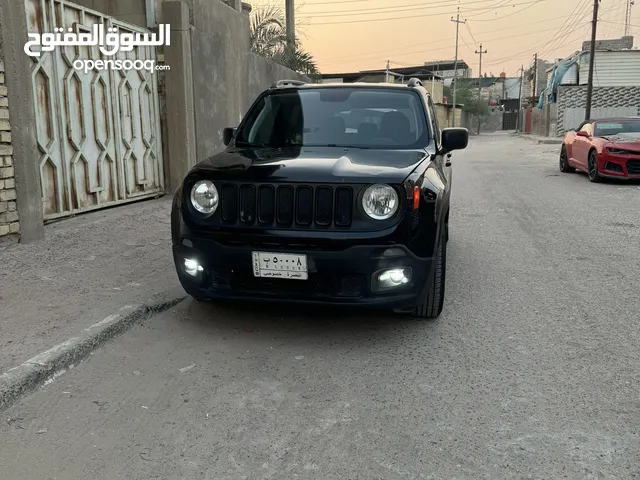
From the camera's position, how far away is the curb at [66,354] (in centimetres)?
322

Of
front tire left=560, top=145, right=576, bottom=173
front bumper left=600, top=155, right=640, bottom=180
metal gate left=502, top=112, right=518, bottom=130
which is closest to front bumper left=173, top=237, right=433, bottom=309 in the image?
front bumper left=600, top=155, right=640, bottom=180

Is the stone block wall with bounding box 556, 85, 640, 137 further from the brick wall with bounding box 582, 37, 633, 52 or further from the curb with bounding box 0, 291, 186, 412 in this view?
the curb with bounding box 0, 291, 186, 412

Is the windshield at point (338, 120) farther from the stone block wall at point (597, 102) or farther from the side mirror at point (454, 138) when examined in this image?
the stone block wall at point (597, 102)

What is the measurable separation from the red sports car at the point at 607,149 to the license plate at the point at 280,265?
34.8 ft

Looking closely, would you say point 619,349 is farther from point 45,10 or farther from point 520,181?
point 520,181

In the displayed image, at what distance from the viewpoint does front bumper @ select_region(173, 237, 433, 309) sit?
3.76 m

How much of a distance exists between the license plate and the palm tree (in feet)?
50.1

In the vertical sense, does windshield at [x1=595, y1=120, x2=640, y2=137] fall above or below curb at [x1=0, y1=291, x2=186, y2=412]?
above

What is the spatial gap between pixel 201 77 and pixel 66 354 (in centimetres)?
730

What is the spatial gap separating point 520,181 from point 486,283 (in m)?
9.05

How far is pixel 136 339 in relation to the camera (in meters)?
4.09

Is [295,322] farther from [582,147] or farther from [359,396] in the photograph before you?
[582,147]

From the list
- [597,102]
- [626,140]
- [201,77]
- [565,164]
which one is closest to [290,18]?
[565,164]

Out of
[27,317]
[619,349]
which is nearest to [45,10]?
[27,317]
